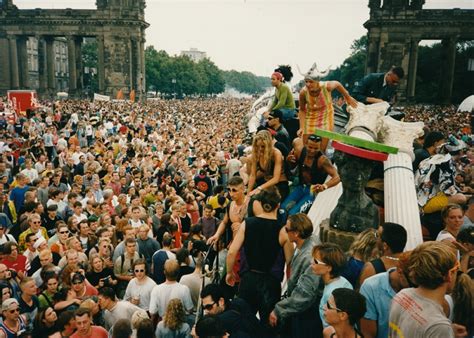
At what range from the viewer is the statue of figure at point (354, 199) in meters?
5.10

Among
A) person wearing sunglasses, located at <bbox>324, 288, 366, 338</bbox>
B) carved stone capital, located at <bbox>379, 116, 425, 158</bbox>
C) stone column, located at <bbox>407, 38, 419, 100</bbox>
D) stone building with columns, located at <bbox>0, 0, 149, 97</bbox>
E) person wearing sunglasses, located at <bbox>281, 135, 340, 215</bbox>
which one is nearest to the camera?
person wearing sunglasses, located at <bbox>324, 288, 366, 338</bbox>

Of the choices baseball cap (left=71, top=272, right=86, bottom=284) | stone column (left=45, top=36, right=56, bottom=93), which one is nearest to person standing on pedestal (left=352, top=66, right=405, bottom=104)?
baseball cap (left=71, top=272, right=86, bottom=284)

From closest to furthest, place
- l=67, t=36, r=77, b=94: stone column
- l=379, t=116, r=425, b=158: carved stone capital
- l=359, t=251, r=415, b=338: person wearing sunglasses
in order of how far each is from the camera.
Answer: l=359, t=251, r=415, b=338: person wearing sunglasses, l=379, t=116, r=425, b=158: carved stone capital, l=67, t=36, r=77, b=94: stone column

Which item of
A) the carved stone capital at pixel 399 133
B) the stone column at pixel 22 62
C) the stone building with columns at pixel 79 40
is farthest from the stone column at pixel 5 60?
the carved stone capital at pixel 399 133

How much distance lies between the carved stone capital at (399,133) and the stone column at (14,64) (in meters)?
73.7

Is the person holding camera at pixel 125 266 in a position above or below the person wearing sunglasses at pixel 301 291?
below

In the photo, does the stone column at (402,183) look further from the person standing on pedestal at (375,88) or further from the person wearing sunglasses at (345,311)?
the person wearing sunglasses at (345,311)

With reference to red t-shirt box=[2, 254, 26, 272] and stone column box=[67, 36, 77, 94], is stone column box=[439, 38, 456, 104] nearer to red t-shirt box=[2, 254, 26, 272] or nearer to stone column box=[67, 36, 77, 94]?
stone column box=[67, 36, 77, 94]

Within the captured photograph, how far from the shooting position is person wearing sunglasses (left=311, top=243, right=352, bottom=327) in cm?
362

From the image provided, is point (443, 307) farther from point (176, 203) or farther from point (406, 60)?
point (406, 60)

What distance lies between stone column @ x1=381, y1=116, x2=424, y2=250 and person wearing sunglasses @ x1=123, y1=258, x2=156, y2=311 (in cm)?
335

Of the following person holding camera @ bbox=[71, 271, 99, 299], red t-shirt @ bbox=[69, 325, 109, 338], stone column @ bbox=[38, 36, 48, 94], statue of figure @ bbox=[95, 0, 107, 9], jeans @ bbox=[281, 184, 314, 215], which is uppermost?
statue of figure @ bbox=[95, 0, 107, 9]

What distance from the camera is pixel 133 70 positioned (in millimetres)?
64188

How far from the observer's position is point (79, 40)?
68.2 meters
